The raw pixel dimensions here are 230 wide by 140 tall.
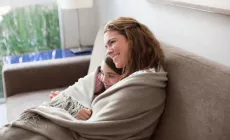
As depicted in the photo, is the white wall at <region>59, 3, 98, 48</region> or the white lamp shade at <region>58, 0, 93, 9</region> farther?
the white wall at <region>59, 3, 98, 48</region>

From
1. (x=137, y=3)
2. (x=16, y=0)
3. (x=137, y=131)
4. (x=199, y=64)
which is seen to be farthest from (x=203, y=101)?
(x=16, y=0)

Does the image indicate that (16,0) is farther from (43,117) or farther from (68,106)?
(43,117)

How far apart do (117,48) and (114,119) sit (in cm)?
36

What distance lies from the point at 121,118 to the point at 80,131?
0.17 meters

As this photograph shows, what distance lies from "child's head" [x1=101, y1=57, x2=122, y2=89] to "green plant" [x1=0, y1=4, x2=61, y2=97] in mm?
1709

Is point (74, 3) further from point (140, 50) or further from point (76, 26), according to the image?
point (140, 50)

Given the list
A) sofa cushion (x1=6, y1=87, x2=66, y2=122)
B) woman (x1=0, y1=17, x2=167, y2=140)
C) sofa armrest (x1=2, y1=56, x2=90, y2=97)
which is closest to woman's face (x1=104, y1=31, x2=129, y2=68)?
woman (x1=0, y1=17, x2=167, y2=140)

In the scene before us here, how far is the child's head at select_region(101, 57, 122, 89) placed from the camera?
1627 millimetres

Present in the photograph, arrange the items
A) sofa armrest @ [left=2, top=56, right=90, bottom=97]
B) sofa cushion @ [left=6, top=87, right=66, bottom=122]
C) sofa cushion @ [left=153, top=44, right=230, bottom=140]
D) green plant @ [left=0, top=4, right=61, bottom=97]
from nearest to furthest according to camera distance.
Result: sofa cushion @ [left=153, top=44, right=230, bottom=140] → sofa cushion @ [left=6, top=87, right=66, bottom=122] → sofa armrest @ [left=2, top=56, right=90, bottom=97] → green plant @ [left=0, top=4, right=61, bottom=97]

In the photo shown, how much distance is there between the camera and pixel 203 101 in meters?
1.23

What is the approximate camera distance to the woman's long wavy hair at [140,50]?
1.52 m

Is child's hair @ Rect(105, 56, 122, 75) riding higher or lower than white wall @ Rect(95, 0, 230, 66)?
lower

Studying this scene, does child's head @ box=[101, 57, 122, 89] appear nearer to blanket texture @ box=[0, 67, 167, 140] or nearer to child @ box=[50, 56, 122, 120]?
child @ box=[50, 56, 122, 120]

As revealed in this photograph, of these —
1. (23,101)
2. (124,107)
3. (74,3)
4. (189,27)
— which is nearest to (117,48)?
(124,107)
